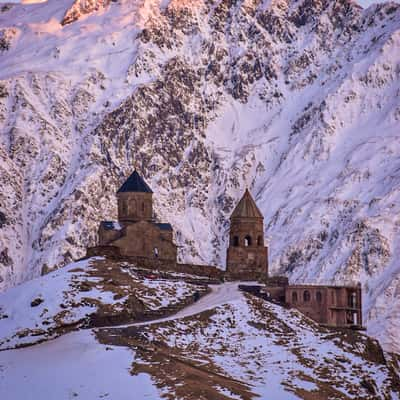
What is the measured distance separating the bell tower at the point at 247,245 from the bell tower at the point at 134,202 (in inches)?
323

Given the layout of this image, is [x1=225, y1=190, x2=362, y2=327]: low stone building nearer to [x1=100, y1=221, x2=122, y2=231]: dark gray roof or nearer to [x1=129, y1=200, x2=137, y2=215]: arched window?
[x1=129, y1=200, x2=137, y2=215]: arched window

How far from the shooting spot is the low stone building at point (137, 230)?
427 ft

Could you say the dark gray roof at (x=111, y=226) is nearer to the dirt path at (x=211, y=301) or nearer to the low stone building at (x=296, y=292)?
the low stone building at (x=296, y=292)

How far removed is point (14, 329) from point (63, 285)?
23.2 ft

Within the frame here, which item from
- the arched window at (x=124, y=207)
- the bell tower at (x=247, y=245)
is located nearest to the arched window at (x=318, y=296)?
the bell tower at (x=247, y=245)

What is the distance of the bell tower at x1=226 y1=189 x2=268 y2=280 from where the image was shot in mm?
130250

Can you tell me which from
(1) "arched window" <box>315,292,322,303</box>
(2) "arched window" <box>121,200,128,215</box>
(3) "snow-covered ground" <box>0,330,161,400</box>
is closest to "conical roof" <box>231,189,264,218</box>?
(2) "arched window" <box>121,200,128,215</box>

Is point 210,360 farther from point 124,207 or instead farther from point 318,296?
point 124,207

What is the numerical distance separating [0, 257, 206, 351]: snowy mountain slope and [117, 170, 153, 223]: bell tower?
53.2ft

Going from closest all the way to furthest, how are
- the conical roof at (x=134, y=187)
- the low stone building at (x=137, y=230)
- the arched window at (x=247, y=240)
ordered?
the low stone building at (x=137, y=230), the arched window at (x=247, y=240), the conical roof at (x=134, y=187)

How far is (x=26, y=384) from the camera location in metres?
86.7

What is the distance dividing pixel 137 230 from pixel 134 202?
329 centimetres

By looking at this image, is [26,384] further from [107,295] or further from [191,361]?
[107,295]

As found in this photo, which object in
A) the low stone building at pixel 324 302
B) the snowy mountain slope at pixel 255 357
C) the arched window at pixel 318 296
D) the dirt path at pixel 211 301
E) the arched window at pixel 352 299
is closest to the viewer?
the snowy mountain slope at pixel 255 357
